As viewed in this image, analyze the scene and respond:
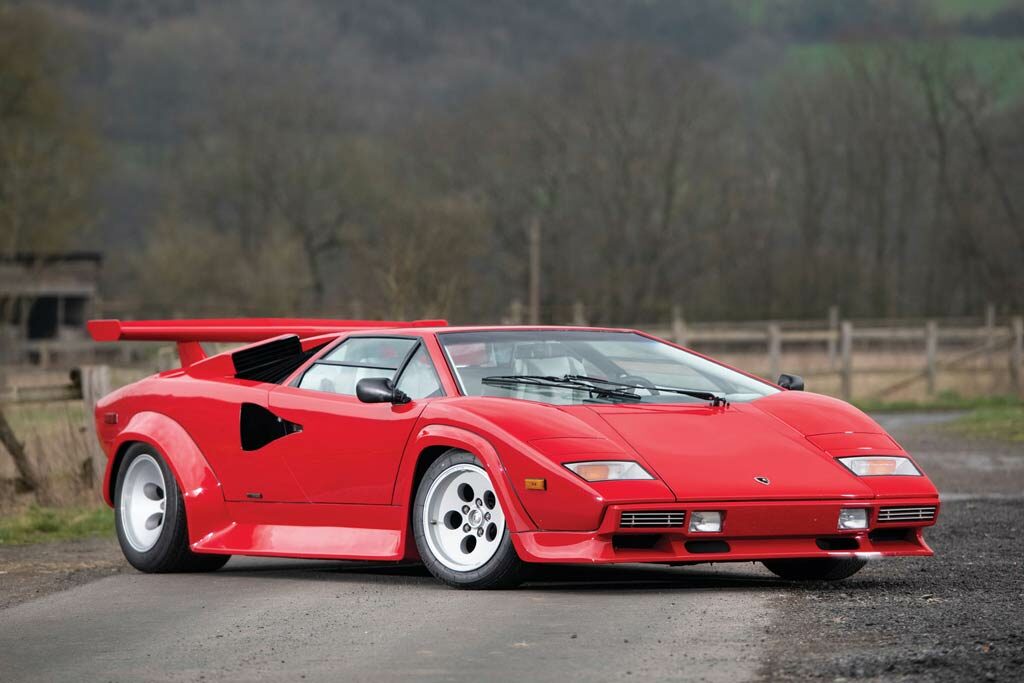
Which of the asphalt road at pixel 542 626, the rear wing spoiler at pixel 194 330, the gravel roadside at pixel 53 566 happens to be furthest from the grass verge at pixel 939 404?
the asphalt road at pixel 542 626

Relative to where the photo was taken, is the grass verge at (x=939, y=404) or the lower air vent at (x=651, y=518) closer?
the lower air vent at (x=651, y=518)

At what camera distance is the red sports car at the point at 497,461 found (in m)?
8.01

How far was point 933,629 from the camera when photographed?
679cm

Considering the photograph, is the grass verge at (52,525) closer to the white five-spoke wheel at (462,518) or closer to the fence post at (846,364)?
the white five-spoke wheel at (462,518)

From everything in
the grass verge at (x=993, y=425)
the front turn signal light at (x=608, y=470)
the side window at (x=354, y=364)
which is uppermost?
the side window at (x=354, y=364)

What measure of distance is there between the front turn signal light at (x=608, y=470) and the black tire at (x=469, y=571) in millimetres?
472

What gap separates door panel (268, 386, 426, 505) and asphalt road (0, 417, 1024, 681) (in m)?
0.51

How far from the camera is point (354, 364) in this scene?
954 centimetres

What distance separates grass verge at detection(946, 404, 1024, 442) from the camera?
2438 centimetres

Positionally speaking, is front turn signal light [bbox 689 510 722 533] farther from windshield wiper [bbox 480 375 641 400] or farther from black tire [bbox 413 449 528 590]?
windshield wiper [bbox 480 375 641 400]

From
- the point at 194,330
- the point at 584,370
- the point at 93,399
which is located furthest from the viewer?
the point at 93,399

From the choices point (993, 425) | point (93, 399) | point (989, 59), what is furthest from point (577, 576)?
point (989, 59)

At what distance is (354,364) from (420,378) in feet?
1.98

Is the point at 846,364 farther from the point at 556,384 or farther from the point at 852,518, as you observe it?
the point at 852,518
